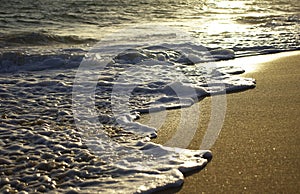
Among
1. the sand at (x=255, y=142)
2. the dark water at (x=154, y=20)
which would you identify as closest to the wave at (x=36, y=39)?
the dark water at (x=154, y=20)

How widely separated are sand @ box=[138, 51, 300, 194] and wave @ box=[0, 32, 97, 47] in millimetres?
4788

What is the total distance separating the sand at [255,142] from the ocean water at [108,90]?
12 cm

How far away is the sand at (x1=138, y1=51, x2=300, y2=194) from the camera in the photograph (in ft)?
8.98

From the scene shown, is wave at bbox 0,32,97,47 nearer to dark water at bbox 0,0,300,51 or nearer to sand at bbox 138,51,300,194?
dark water at bbox 0,0,300,51

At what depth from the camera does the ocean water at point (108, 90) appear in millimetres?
2984

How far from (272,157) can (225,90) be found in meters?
2.02

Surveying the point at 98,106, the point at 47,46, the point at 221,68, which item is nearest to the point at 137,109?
the point at 98,106

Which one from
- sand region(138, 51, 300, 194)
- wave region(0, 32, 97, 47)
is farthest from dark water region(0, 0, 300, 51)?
sand region(138, 51, 300, 194)

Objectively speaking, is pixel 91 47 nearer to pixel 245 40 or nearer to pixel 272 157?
pixel 245 40

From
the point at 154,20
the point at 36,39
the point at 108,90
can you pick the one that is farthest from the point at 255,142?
the point at 154,20

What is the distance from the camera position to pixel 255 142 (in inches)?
133

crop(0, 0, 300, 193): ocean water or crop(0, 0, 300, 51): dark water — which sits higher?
crop(0, 0, 300, 51): dark water

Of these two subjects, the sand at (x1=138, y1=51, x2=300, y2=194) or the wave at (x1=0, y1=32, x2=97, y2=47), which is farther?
the wave at (x1=0, y1=32, x2=97, y2=47)

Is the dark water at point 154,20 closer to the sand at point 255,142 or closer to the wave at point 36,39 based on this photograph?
the wave at point 36,39
